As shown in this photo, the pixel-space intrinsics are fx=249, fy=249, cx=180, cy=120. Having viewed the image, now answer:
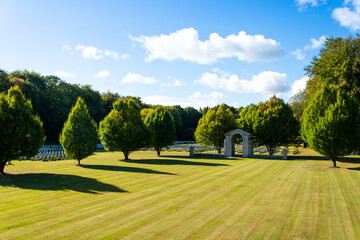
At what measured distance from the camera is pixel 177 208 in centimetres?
1057

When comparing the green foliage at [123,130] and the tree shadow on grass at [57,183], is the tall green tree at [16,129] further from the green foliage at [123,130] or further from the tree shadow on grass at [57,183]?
the green foliage at [123,130]

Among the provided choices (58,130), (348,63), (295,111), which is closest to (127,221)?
(348,63)

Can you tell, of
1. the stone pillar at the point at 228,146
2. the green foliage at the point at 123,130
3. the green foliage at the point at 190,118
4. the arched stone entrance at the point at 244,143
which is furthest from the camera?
the green foliage at the point at 190,118

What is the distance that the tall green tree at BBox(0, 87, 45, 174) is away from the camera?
19.0m

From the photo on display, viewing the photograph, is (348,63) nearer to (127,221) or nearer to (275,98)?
(275,98)

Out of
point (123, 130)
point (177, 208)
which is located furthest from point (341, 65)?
point (177, 208)

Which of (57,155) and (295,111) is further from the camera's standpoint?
(295,111)

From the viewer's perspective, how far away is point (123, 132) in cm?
3069

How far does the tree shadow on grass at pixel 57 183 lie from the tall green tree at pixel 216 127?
2551 centimetres

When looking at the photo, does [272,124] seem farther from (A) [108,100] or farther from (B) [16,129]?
(A) [108,100]

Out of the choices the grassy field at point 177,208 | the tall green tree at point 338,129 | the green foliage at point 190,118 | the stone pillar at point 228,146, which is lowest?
the grassy field at point 177,208

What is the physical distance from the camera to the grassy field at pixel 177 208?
8023 millimetres

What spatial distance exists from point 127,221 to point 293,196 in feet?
28.9

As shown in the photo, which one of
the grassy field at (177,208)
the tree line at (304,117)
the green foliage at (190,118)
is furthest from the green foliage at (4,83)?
the green foliage at (190,118)
